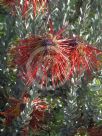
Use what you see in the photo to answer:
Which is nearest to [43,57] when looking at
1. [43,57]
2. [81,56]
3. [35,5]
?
[43,57]

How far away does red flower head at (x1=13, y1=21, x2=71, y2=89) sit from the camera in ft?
7.59

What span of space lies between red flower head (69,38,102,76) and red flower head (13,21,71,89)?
0.04 meters

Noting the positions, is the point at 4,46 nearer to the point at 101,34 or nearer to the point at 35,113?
the point at 35,113

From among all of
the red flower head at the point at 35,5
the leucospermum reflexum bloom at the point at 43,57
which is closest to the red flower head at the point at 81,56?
the leucospermum reflexum bloom at the point at 43,57

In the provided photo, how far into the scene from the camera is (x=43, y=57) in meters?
2.34

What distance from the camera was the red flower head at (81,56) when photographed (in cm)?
243

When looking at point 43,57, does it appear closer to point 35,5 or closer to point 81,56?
point 81,56

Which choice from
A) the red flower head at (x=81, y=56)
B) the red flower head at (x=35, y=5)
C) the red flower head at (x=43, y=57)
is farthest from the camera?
the red flower head at (x=35, y=5)

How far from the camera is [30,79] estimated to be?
2.58m

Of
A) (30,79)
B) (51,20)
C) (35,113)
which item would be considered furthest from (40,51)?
(35,113)

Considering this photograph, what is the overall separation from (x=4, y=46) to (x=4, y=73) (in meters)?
0.24

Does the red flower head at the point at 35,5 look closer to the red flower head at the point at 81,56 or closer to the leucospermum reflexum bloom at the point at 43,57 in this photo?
the leucospermum reflexum bloom at the point at 43,57

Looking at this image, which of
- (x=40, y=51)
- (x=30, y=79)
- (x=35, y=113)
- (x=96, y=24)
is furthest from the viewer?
(x=35, y=113)

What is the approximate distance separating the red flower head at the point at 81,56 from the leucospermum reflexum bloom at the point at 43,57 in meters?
0.04
